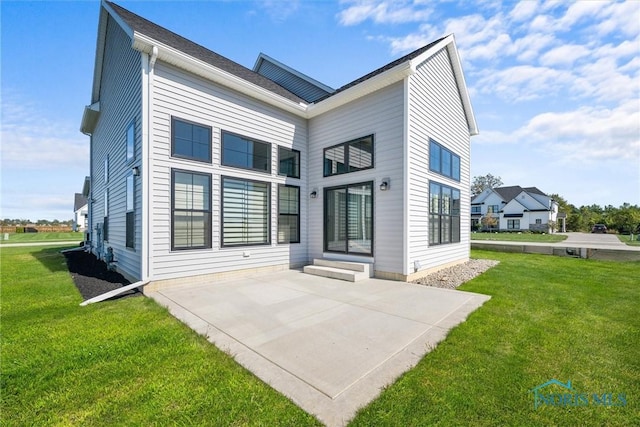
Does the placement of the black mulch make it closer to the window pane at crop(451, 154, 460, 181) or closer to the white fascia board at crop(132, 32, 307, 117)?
the white fascia board at crop(132, 32, 307, 117)

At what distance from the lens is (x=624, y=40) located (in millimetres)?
5738

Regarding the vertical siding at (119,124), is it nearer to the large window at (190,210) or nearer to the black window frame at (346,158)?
the large window at (190,210)

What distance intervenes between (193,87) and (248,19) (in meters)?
3.65

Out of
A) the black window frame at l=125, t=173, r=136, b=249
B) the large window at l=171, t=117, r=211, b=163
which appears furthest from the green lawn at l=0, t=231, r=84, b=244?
the large window at l=171, t=117, r=211, b=163

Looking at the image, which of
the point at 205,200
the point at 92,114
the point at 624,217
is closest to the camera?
the point at 205,200

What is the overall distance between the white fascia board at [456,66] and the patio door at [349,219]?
11.0ft

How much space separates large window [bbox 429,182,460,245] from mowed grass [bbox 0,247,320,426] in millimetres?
6419

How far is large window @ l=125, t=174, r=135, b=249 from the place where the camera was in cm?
596

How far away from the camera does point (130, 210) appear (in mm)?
6195

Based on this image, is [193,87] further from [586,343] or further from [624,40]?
[624,40]

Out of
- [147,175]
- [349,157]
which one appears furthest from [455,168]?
[147,175]

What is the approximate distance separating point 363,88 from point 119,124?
6788 mm

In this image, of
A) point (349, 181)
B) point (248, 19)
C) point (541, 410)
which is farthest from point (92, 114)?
point (541, 410)
